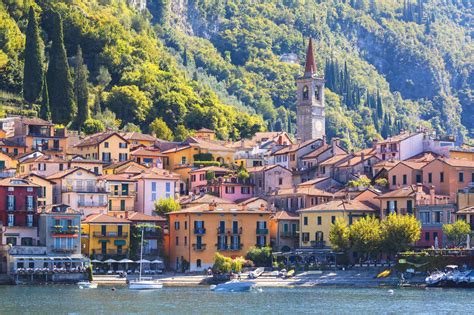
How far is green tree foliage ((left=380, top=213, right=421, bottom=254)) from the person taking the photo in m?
122

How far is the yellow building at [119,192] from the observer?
141 meters

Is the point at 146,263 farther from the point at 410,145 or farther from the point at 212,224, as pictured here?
the point at 410,145

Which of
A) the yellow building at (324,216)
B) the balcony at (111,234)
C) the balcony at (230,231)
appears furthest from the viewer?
the balcony at (230,231)

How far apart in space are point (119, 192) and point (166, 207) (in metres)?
5.32

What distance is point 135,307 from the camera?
9912 cm

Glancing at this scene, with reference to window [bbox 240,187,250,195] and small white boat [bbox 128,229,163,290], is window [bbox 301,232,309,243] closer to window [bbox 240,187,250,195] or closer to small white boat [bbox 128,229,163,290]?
small white boat [bbox 128,229,163,290]

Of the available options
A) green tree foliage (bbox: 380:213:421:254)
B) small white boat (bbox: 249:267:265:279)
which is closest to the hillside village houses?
green tree foliage (bbox: 380:213:421:254)

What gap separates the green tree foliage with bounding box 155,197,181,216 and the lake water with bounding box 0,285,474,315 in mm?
23180

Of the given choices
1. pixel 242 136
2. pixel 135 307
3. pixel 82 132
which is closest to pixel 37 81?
pixel 82 132

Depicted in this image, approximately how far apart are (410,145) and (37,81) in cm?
4267

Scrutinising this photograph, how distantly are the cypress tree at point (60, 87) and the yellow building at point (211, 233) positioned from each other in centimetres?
3470

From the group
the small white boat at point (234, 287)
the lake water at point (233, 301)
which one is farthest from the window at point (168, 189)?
the small white boat at point (234, 287)

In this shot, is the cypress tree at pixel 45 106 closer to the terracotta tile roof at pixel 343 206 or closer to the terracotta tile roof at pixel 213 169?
the terracotta tile roof at pixel 213 169

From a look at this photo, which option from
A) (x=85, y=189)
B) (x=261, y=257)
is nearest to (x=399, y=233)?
→ (x=261, y=257)
